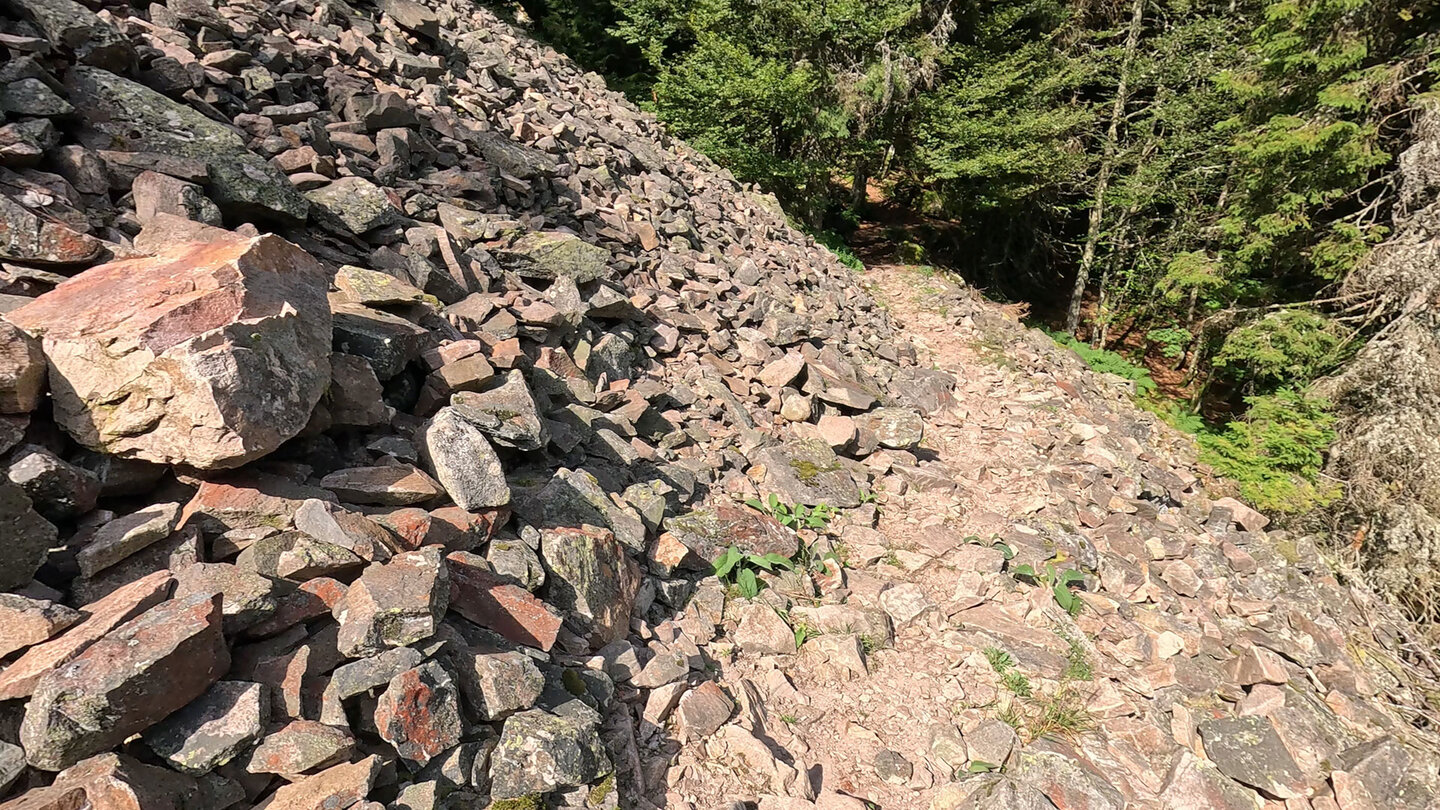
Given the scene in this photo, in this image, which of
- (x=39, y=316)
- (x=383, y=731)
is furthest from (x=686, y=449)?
(x=39, y=316)

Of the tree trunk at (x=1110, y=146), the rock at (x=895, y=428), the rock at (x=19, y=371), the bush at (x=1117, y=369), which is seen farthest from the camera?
the tree trunk at (x=1110, y=146)

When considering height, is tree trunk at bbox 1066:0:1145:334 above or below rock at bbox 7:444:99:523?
above

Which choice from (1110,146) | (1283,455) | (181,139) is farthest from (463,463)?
(1110,146)

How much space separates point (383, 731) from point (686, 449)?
14.2 feet

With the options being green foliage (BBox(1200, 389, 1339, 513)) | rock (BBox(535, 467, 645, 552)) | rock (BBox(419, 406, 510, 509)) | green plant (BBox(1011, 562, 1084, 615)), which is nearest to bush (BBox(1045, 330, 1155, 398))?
green foliage (BBox(1200, 389, 1339, 513))

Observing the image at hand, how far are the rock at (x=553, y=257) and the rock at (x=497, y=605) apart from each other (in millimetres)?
4287

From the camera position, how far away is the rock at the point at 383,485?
12.7 ft

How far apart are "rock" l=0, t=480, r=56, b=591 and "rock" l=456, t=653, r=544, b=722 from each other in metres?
1.76

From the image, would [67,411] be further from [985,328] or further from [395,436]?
[985,328]

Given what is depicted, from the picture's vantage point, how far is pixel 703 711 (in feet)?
14.0

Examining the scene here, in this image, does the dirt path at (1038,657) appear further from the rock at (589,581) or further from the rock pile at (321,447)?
the rock at (589,581)

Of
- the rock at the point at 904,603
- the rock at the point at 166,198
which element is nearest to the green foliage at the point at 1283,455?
the rock at the point at 904,603

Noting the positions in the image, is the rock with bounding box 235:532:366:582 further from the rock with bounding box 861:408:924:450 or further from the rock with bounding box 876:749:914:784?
the rock with bounding box 861:408:924:450

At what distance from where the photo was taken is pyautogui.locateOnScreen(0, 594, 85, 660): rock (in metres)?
2.53
